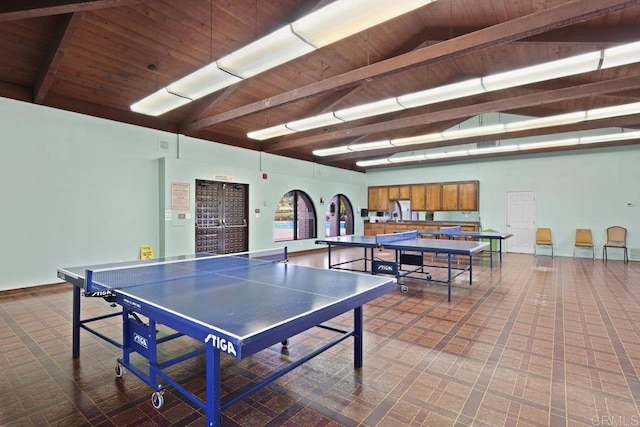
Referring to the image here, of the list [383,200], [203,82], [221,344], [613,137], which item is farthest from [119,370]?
[383,200]

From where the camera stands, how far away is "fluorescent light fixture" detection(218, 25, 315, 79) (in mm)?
3085

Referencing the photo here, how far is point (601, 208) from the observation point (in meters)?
9.06

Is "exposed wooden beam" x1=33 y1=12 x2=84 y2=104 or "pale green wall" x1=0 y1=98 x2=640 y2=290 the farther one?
"pale green wall" x1=0 y1=98 x2=640 y2=290

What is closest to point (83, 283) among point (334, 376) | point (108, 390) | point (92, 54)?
point (108, 390)

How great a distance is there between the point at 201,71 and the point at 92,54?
2333 millimetres

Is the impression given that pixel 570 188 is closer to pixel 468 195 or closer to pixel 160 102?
pixel 468 195

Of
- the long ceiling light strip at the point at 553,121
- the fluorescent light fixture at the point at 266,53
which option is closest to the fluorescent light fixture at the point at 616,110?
the long ceiling light strip at the point at 553,121

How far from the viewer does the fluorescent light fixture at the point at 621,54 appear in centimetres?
337

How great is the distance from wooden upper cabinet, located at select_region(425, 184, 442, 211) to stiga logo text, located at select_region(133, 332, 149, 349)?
11032mm

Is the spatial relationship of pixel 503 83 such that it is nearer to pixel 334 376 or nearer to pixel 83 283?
pixel 334 376

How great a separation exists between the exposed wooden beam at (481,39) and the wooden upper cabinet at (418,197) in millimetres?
8117

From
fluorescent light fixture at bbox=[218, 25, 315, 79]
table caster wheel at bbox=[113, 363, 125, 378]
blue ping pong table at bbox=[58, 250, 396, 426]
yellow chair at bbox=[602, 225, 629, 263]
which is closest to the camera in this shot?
blue ping pong table at bbox=[58, 250, 396, 426]

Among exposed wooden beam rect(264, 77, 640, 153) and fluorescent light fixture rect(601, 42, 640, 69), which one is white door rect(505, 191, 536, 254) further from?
fluorescent light fixture rect(601, 42, 640, 69)

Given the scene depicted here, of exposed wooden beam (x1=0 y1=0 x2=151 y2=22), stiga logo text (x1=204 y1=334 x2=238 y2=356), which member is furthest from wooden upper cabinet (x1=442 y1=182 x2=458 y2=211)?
stiga logo text (x1=204 y1=334 x2=238 y2=356)
